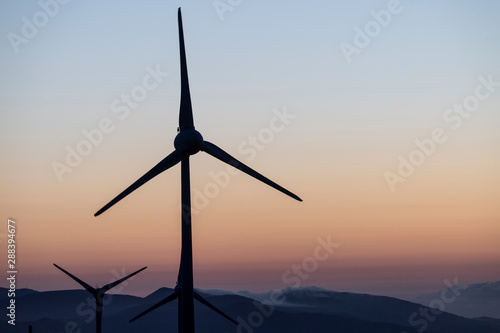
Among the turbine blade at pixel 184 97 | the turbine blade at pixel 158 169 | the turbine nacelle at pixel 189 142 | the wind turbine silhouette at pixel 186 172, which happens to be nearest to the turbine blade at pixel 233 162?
the wind turbine silhouette at pixel 186 172

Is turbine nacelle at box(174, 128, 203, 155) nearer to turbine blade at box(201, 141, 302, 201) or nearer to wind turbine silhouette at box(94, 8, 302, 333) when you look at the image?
wind turbine silhouette at box(94, 8, 302, 333)

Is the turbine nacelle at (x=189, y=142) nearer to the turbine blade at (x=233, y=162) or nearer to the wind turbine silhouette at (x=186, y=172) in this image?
the wind turbine silhouette at (x=186, y=172)

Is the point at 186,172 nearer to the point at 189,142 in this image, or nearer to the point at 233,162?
the point at 189,142

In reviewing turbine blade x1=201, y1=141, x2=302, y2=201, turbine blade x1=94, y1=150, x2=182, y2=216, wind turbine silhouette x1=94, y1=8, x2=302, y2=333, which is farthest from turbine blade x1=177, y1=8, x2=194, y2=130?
turbine blade x1=94, y1=150, x2=182, y2=216

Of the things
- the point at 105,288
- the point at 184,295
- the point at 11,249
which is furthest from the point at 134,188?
the point at 105,288

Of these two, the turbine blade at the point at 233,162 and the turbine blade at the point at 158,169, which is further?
the turbine blade at the point at 233,162
